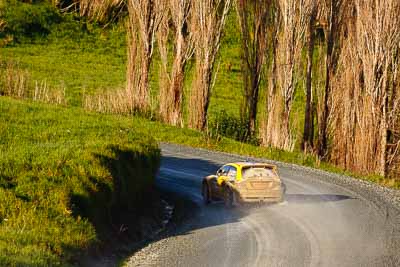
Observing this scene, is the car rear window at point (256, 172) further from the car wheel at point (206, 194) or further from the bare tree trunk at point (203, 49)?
the bare tree trunk at point (203, 49)

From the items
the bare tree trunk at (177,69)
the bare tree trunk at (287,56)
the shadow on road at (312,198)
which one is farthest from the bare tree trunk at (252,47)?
the shadow on road at (312,198)

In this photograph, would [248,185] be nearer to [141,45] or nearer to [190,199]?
[190,199]

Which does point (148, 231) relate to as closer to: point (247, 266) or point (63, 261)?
point (247, 266)

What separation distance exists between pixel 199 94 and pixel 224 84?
1878 centimetres

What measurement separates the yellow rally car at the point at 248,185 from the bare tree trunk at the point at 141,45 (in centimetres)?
1758

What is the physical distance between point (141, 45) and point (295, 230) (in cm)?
2356

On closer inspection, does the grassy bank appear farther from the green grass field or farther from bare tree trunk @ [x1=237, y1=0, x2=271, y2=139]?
bare tree trunk @ [x1=237, y1=0, x2=271, y2=139]

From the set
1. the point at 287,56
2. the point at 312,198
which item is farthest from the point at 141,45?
the point at 312,198

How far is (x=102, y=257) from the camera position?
14.5m

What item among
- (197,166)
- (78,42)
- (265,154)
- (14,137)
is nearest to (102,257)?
(14,137)

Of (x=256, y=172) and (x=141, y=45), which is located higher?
(x=141, y=45)

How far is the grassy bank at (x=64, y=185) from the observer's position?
42.4ft

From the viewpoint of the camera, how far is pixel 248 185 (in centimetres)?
2020

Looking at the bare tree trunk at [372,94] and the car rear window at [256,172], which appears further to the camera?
the bare tree trunk at [372,94]
